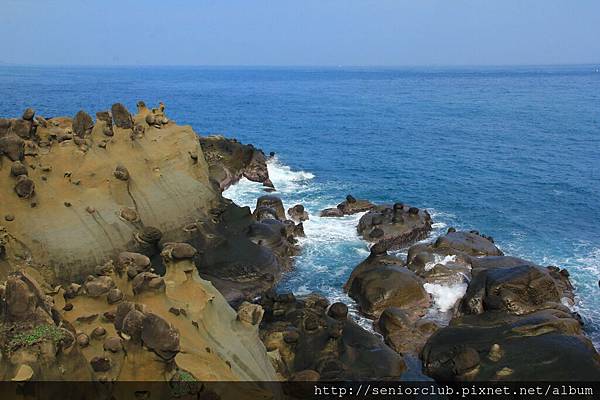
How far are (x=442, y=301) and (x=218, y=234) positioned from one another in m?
14.5

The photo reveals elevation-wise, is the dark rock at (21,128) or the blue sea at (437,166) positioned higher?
the dark rock at (21,128)

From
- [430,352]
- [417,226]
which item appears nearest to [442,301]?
[430,352]

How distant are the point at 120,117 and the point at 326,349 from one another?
20.0 m

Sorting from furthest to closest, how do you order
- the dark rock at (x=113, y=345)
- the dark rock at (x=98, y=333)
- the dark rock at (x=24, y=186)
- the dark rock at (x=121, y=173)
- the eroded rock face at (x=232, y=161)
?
the eroded rock face at (x=232, y=161), the dark rock at (x=121, y=173), the dark rock at (x=24, y=186), the dark rock at (x=98, y=333), the dark rock at (x=113, y=345)

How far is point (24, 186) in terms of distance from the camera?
25.7 m

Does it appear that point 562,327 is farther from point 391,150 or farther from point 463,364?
point 391,150

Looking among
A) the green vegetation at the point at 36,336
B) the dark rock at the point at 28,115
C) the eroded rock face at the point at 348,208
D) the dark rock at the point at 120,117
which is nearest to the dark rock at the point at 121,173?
the dark rock at the point at 120,117

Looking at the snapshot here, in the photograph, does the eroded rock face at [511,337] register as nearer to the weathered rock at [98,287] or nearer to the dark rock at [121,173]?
the weathered rock at [98,287]

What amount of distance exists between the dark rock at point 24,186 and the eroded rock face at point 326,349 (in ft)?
44.1

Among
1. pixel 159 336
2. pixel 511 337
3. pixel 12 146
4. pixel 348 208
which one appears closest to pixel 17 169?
pixel 12 146

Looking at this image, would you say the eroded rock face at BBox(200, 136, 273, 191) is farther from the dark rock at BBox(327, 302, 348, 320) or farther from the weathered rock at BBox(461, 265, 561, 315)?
the weathered rock at BBox(461, 265, 561, 315)

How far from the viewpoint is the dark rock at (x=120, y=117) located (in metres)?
32.7

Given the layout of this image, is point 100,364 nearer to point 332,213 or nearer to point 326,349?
point 326,349

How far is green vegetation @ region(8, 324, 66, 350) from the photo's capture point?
12305 millimetres
